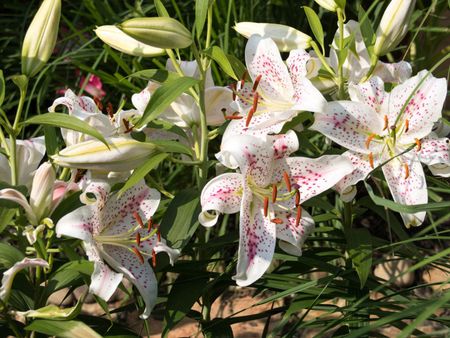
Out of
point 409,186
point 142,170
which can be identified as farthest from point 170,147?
→ point 409,186

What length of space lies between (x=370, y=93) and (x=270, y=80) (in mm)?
125

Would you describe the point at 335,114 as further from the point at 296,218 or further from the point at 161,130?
the point at 161,130

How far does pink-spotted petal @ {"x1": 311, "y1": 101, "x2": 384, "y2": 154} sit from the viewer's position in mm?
1007

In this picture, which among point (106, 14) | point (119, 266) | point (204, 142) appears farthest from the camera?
point (106, 14)

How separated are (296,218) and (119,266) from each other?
8.4 inches

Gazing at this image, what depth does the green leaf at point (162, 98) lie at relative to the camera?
3.10 ft

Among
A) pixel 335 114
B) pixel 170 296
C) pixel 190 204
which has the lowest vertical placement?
pixel 170 296

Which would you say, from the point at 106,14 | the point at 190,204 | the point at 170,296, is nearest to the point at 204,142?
the point at 190,204

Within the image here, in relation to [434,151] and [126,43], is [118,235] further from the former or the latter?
[434,151]

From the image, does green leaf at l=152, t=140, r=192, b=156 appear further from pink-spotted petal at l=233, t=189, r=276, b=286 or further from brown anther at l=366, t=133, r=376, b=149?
brown anther at l=366, t=133, r=376, b=149

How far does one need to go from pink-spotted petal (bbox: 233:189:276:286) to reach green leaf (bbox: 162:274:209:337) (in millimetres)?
117

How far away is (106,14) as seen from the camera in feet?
7.47

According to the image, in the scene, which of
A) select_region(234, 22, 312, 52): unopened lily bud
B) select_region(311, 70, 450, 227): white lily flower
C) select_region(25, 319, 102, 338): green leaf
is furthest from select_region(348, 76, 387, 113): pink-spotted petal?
select_region(25, 319, 102, 338): green leaf

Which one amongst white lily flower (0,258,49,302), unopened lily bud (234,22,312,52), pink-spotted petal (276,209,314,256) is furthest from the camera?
unopened lily bud (234,22,312,52)
